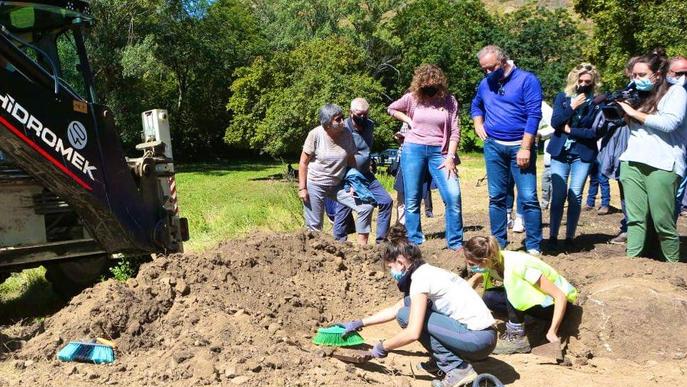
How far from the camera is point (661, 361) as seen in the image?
468 centimetres

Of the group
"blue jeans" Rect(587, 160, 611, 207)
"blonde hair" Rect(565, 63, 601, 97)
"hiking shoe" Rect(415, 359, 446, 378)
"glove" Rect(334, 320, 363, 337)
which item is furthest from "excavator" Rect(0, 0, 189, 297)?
"blue jeans" Rect(587, 160, 611, 207)

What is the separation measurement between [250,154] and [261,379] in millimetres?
36398

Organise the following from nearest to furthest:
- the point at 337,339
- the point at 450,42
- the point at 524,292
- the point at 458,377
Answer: the point at 458,377
the point at 337,339
the point at 524,292
the point at 450,42

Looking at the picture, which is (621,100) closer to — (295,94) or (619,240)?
(619,240)

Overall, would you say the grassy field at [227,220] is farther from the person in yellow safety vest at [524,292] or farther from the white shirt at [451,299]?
the person in yellow safety vest at [524,292]

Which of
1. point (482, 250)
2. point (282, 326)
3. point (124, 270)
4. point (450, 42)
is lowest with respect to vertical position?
point (282, 326)

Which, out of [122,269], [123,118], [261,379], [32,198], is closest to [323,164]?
[122,269]

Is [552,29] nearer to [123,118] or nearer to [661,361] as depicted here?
[123,118]

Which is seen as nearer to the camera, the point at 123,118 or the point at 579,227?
the point at 579,227

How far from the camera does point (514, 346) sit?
4871 millimetres

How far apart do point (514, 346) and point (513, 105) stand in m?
2.48

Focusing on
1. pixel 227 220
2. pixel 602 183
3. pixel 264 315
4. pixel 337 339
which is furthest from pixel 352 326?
pixel 227 220

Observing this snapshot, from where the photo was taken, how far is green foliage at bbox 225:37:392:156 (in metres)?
23.4

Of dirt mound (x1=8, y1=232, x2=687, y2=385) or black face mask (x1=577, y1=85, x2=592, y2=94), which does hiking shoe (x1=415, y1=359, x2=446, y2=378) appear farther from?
black face mask (x1=577, y1=85, x2=592, y2=94)
